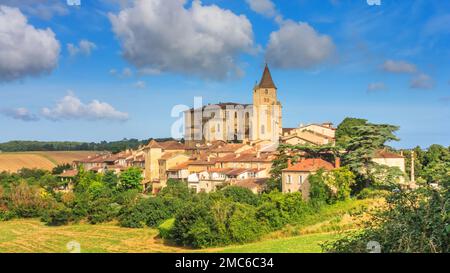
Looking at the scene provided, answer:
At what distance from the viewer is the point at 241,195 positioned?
2391cm

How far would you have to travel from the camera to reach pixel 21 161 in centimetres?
4612

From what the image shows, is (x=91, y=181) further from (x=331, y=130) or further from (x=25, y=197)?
(x=331, y=130)

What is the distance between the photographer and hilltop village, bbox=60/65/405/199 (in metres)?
23.6

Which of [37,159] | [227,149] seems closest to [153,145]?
[227,149]

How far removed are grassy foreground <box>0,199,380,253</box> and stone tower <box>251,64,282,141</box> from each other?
21.8 metres

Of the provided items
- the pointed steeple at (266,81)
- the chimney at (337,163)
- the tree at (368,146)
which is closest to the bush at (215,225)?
the chimney at (337,163)

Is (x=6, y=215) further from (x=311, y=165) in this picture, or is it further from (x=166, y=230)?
(x=311, y=165)

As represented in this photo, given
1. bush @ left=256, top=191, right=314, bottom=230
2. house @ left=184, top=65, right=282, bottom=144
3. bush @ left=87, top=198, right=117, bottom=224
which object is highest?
house @ left=184, top=65, right=282, bottom=144

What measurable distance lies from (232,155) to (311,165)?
42.5 feet

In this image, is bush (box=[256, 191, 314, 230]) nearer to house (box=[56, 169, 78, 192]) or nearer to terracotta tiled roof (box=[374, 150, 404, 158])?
terracotta tiled roof (box=[374, 150, 404, 158])

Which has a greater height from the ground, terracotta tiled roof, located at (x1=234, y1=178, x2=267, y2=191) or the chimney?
the chimney

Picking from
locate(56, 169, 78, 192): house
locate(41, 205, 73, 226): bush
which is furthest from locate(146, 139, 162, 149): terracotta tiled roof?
locate(41, 205, 73, 226): bush

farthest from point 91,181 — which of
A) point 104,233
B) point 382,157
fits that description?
point 382,157

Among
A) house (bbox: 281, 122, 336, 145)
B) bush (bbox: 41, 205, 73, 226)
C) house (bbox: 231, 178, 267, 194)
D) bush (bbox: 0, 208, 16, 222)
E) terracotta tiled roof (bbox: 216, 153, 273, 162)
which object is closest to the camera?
bush (bbox: 41, 205, 73, 226)
